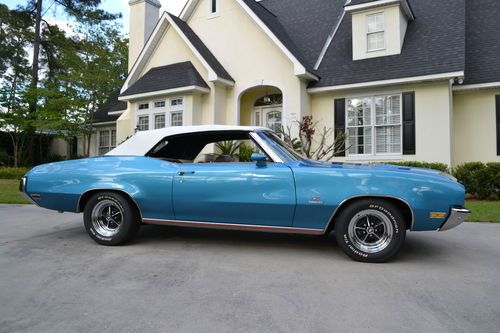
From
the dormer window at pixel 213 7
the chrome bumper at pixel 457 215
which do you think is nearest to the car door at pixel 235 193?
the chrome bumper at pixel 457 215

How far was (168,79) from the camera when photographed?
44.5 ft

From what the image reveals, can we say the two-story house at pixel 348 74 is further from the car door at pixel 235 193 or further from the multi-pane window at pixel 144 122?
the car door at pixel 235 193

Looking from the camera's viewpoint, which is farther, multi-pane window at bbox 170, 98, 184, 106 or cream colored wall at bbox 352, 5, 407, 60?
multi-pane window at bbox 170, 98, 184, 106

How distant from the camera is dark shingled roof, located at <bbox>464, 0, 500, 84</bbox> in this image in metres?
11.2

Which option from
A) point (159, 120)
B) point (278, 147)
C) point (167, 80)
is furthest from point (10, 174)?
point (278, 147)

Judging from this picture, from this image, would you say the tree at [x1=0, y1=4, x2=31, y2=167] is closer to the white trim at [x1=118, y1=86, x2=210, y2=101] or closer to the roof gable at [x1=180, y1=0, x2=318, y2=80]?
the white trim at [x1=118, y1=86, x2=210, y2=101]

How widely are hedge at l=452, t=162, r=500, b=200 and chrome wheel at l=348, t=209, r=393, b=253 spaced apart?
760 cm

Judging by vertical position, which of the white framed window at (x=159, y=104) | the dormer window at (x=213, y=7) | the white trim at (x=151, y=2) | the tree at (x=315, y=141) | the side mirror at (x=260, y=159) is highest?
the white trim at (x=151, y=2)

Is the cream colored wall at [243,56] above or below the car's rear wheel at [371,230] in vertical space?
above

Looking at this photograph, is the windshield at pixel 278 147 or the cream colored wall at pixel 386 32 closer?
the windshield at pixel 278 147

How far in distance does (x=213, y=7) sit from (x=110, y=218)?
11.7 m

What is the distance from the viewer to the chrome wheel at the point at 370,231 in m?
4.02

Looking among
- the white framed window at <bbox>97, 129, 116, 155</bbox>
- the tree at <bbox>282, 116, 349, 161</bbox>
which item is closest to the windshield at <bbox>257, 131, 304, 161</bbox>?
the tree at <bbox>282, 116, 349, 161</bbox>

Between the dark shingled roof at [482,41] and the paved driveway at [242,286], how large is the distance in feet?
26.0
